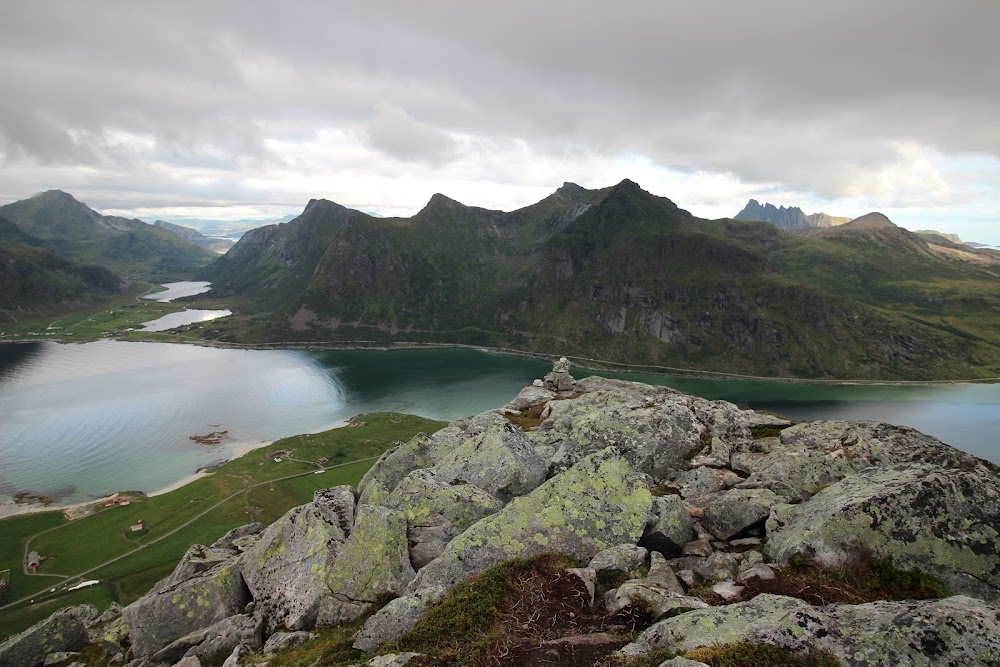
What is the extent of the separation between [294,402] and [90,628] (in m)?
168

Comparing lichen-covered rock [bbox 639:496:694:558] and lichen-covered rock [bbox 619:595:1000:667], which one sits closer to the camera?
lichen-covered rock [bbox 619:595:1000:667]

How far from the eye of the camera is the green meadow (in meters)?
66.2

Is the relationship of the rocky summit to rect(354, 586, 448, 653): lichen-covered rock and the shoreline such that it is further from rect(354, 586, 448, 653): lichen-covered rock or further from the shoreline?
the shoreline

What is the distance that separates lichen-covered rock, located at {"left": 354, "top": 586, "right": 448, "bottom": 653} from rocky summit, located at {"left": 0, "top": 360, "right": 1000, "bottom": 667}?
0.24ft

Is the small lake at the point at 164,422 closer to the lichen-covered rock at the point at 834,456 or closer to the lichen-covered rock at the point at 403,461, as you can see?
the lichen-covered rock at the point at 403,461

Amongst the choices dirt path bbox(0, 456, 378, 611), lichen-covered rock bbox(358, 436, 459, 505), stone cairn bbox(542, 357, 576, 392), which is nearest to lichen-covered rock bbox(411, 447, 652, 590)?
lichen-covered rock bbox(358, 436, 459, 505)

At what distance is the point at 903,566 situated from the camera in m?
14.4

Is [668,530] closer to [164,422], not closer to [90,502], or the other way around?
[90,502]

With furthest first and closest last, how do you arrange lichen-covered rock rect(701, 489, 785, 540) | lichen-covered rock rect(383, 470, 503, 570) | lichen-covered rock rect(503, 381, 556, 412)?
lichen-covered rock rect(503, 381, 556, 412) < lichen-covered rock rect(383, 470, 503, 570) < lichen-covered rock rect(701, 489, 785, 540)

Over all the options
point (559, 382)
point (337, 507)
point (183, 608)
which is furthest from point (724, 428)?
point (559, 382)

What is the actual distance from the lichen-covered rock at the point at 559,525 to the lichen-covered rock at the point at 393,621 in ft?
5.14

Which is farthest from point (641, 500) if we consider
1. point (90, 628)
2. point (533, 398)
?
point (533, 398)

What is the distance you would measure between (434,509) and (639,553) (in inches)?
446

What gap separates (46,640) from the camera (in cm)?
2567
